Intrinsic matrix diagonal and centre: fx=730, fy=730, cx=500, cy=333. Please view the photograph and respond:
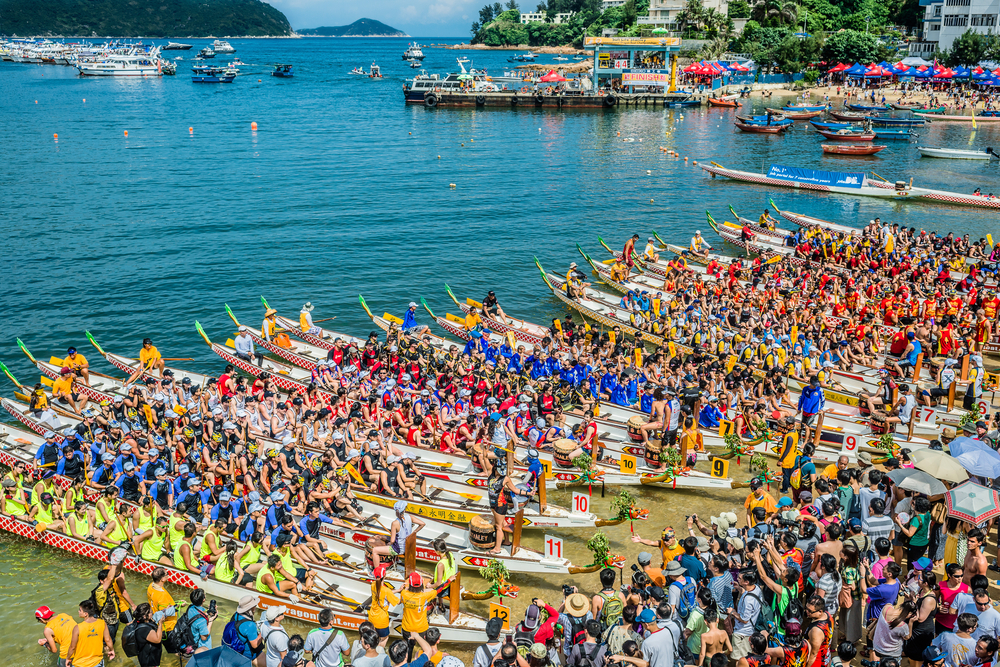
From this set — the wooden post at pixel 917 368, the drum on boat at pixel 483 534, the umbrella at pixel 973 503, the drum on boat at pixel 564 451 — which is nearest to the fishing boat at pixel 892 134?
the wooden post at pixel 917 368

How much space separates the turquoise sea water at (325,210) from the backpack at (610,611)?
4749 mm

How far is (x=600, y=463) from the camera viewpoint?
56.6ft

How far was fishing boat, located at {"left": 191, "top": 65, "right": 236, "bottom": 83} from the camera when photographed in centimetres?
14438

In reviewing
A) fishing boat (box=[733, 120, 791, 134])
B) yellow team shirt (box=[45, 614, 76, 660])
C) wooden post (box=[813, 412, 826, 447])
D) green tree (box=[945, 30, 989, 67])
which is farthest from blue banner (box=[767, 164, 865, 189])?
green tree (box=[945, 30, 989, 67])

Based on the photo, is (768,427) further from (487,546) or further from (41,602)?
(41,602)

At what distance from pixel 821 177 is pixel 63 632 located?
51674 mm

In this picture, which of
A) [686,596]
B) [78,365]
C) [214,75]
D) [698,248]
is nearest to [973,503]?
[686,596]

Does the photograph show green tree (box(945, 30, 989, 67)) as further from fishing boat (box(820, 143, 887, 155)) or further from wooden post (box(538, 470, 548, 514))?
wooden post (box(538, 470, 548, 514))

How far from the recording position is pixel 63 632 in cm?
1169

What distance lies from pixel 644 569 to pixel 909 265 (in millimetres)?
22855

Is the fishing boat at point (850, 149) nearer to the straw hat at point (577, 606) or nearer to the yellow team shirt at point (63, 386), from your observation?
the yellow team shirt at point (63, 386)

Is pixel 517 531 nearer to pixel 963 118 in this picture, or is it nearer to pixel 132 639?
pixel 132 639

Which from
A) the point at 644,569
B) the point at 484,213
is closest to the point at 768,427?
the point at 644,569

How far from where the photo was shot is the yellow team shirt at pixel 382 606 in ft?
39.3
